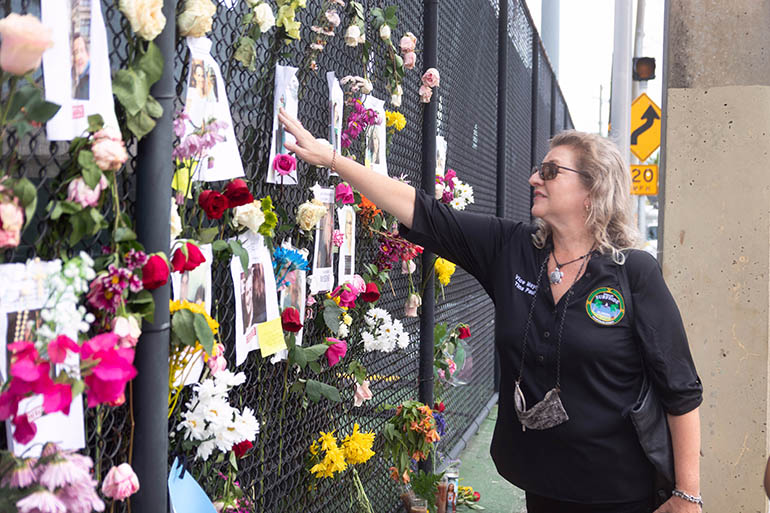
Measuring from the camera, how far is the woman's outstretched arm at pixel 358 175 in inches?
96.0

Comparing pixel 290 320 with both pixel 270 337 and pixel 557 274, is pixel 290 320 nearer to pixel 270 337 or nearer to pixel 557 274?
pixel 270 337

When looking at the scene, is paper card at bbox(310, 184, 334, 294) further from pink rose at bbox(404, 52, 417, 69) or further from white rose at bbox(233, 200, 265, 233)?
pink rose at bbox(404, 52, 417, 69)

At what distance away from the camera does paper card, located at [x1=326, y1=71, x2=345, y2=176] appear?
112 inches

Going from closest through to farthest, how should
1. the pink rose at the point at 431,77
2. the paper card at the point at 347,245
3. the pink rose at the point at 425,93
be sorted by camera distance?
the paper card at the point at 347,245
the pink rose at the point at 431,77
the pink rose at the point at 425,93

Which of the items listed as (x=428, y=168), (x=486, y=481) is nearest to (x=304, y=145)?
(x=428, y=168)

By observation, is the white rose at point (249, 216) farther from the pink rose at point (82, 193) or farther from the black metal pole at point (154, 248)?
the pink rose at point (82, 193)

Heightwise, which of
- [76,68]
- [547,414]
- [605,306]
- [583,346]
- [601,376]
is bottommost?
[547,414]

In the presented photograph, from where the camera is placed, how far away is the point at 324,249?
2811 mm

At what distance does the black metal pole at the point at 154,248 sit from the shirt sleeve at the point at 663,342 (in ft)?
5.12

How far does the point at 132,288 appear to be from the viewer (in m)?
1.46

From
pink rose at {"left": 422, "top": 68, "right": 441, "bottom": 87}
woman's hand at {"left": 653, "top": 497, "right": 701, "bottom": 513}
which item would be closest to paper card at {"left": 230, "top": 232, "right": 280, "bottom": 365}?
woman's hand at {"left": 653, "top": 497, "right": 701, "bottom": 513}

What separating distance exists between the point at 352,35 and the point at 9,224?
1.90 m

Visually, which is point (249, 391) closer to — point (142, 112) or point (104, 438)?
point (104, 438)

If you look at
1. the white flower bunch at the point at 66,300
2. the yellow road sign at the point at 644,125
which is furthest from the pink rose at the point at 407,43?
the yellow road sign at the point at 644,125
